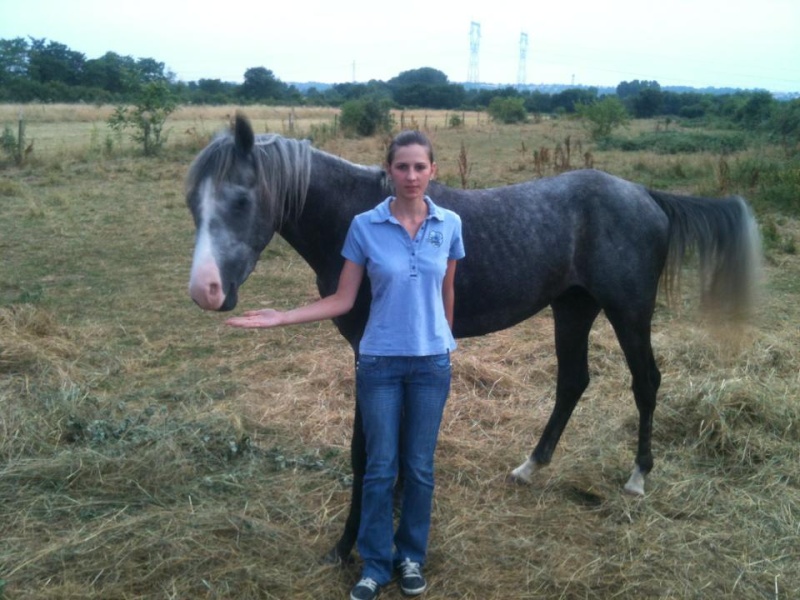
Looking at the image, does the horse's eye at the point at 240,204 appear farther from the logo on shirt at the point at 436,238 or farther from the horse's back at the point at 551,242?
the horse's back at the point at 551,242

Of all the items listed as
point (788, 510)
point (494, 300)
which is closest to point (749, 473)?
point (788, 510)

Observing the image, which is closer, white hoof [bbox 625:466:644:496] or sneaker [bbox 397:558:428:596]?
sneaker [bbox 397:558:428:596]

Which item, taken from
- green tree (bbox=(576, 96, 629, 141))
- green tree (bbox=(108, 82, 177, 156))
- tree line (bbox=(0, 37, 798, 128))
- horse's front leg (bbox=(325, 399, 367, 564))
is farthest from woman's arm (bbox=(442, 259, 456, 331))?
tree line (bbox=(0, 37, 798, 128))

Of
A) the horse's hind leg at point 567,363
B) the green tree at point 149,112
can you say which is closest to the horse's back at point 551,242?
the horse's hind leg at point 567,363

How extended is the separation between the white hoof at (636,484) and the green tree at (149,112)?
52.2ft

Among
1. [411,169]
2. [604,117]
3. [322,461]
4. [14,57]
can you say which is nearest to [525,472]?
[322,461]

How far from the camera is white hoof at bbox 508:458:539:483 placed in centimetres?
365

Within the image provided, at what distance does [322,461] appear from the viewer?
3736 mm

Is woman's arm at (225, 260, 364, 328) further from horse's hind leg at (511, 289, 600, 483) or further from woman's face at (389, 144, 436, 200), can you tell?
horse's hind leg at (511, 289, 600, 483)

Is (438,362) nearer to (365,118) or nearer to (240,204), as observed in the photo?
(240,204)

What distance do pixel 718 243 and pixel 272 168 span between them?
2.33m

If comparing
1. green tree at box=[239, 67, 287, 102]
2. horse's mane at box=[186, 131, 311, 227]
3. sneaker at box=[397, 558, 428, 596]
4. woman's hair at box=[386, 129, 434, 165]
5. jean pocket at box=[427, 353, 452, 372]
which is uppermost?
green tree at box=[239, 67, 287, 102]

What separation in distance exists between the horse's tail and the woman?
1.50m

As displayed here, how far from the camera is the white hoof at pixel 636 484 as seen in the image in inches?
137
